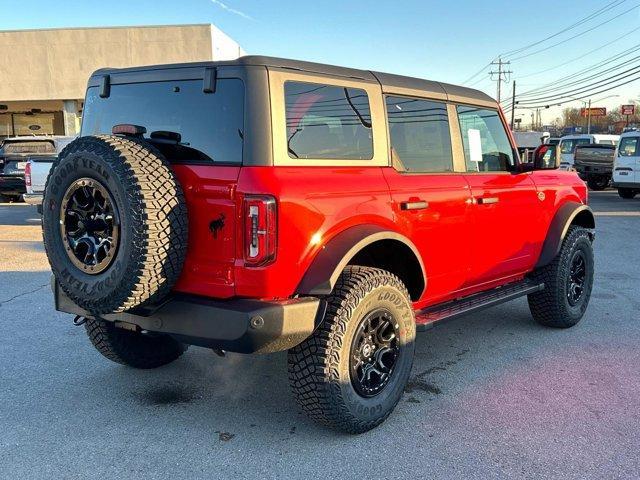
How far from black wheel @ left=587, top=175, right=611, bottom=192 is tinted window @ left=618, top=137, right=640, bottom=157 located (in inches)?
164

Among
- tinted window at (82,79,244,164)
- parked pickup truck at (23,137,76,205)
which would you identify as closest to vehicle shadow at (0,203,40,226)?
parked pickup truck at (23,137,76,205)

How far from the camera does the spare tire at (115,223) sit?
2676 mm

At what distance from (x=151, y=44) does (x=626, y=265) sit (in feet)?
82.3

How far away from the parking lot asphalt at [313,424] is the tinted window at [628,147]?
46.3 feet

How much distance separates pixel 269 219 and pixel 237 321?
19.9 inches

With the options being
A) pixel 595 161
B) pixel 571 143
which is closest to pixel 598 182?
pixel 595 161

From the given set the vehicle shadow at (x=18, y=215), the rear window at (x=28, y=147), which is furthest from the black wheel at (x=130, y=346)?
the rear window at (x=28, y=147)

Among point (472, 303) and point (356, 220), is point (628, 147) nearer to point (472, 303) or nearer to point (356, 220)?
point (472, 303)

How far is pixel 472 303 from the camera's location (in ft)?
13.8

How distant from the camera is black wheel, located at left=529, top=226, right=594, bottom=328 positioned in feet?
16.4

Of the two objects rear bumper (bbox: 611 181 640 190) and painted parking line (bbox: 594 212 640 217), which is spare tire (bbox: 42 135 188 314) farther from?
rear bumper (bbox: 611 181 640 190)

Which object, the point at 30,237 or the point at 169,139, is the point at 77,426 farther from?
the point at 30,237

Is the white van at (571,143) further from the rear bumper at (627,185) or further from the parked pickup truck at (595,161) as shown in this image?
the rear bumper at (627,185)

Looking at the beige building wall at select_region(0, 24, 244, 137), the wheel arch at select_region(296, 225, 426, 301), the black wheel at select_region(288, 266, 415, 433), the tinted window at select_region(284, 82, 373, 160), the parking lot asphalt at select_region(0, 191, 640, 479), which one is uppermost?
the beige building wall at select_region(0, 24, 244, 137)
